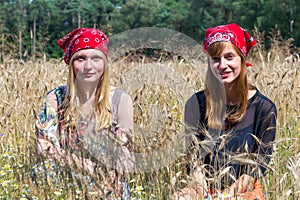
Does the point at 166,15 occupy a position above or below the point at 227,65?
above

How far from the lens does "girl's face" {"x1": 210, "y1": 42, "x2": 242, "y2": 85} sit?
90.0 inches

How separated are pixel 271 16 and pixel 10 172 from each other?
24294 millimetres

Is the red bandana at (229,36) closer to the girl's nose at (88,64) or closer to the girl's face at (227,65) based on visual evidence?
the girl's face at (227,65)

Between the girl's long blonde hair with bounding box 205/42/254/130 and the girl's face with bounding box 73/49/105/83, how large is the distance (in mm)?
628

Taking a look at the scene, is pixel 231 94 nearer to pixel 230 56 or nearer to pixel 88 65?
pixel 230 56

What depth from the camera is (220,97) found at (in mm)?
2406

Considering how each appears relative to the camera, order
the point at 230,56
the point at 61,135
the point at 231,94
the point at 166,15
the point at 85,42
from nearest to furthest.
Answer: the point at 61,135 < the point at 230,56 < the point at 231,94 < the point at 85,42 < the point at 166,15

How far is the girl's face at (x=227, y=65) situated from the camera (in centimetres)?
229

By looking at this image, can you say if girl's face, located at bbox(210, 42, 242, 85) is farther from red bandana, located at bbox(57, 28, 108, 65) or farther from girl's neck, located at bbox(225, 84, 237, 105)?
red bandana, located at bbox(57, 28, 108, 65)

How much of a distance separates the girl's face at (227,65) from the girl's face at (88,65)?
0.66 m

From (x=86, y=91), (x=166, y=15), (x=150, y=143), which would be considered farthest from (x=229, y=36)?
(x=166, y=15)

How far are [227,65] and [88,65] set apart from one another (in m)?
0.77

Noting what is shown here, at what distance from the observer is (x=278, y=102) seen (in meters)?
2.97

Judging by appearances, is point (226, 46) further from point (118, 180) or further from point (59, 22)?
point (59, 22)
